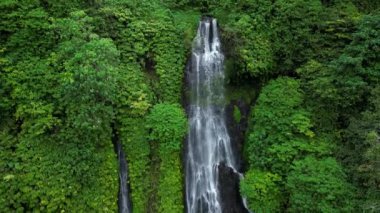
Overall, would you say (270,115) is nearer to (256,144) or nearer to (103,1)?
(256,144)

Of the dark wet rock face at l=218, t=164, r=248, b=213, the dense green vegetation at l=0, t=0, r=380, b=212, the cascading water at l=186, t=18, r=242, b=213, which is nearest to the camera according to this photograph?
the dense green vegetation at l=0, t=0, r=380, b=212

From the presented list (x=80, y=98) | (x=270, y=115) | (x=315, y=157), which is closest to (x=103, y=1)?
(x=80, y=98)

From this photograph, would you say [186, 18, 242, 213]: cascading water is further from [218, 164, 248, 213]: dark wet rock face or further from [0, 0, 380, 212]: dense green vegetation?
[0, 0, 380, 212]: dense green vegetation

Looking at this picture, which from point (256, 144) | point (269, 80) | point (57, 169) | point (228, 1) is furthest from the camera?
point (228, 1)

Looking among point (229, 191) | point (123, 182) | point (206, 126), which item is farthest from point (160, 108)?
point (229, 191)

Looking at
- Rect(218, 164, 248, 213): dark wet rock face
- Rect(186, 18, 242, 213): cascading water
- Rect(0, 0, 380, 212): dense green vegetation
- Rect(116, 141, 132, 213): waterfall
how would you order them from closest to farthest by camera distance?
Rect(0, 0, 380, 212): dense green vegetation, Rect(116, 141, 132, 213): waterfall, Rect(218, 164, 248, 213): dark wet rock face, Rect(186, 18, 242, 213): cascading water

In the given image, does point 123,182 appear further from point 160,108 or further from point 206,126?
point 206,126

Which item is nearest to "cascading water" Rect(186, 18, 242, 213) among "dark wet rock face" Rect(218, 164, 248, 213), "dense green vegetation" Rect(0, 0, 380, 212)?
"dark wet rock face" Rect(218, 164, 248, 213)
